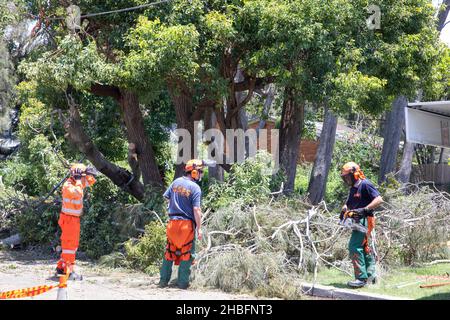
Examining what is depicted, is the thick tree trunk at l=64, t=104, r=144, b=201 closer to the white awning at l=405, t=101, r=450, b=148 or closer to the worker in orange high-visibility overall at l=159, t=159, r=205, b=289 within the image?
the worker in orange high-visibility overall at l=159, t=159, r=205, b=289

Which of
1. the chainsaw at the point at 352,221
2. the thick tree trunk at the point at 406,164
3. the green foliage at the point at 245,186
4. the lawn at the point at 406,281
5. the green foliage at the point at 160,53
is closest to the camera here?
the lawn at the point at 406,281

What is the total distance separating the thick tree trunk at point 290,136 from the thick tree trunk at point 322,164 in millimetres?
1767

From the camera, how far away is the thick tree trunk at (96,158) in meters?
14.7

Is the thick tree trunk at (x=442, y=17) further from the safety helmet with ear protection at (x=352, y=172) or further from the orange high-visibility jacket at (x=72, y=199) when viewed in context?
the orange high-visibility jacket at (x=72, y=199)

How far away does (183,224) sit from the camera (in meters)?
9.30

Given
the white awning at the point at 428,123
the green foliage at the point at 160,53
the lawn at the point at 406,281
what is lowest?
the lawn at the point at 406,281

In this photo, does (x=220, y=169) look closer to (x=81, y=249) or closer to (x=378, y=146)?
(x=81, y=249)

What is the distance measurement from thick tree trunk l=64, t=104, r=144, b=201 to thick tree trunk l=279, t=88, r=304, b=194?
3471 millimetres

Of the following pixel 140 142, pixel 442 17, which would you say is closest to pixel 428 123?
pixel 140 142

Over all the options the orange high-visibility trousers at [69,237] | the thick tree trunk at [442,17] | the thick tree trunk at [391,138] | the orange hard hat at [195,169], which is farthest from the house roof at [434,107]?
the thick tree trunk at [442,17]

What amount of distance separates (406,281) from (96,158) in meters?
8.10

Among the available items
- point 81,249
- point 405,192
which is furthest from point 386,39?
point 81,249

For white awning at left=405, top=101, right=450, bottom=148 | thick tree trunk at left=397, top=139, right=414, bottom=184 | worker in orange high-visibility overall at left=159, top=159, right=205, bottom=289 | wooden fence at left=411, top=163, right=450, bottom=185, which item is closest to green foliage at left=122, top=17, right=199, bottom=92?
worker in orange high-visibility overall at left=159, top=159, right=205, bottom=289

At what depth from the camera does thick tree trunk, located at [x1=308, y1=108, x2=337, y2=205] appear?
17.8 metres
